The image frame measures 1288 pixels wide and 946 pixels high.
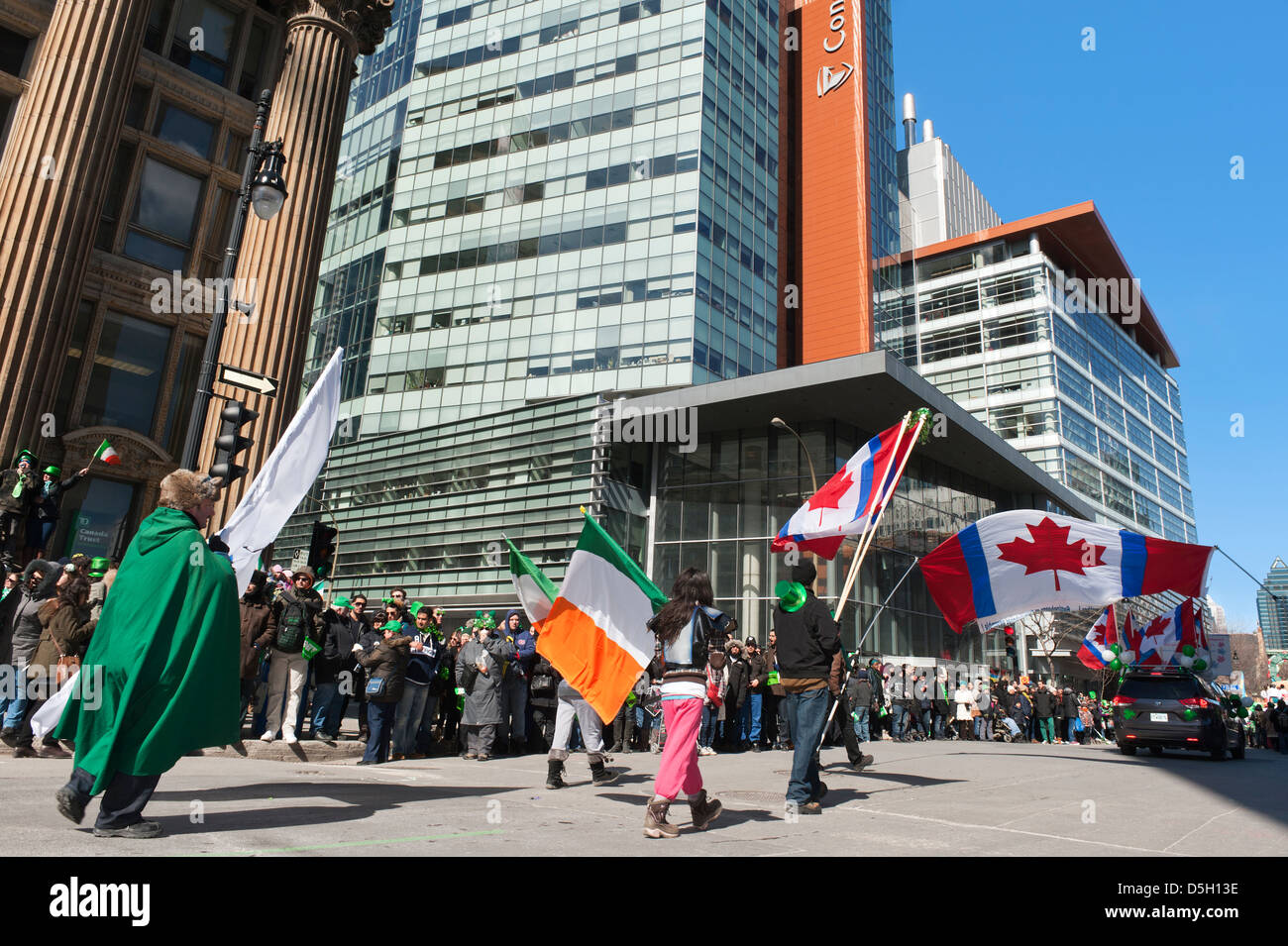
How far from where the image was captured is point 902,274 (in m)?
75.9

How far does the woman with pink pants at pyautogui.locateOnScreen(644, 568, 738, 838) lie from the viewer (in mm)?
6238

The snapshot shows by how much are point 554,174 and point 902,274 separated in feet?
131

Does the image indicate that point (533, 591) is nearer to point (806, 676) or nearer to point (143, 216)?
point (806, 676)

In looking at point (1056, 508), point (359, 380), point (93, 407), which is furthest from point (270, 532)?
point (1056, 508)

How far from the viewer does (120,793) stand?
185 inches

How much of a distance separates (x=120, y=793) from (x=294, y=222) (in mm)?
15819

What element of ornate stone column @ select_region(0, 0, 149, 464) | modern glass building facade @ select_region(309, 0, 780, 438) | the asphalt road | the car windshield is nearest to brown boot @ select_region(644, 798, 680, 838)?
the asphalt road

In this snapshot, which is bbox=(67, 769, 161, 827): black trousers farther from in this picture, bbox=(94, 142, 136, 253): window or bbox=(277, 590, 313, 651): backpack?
bbox=(94, 142, 136, 253): window

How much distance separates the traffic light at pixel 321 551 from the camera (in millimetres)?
16531

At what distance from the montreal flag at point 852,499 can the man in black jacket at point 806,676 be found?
3459mm

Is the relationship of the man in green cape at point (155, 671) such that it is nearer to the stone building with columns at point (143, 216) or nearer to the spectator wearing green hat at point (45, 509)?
the spectator wearing green hat at point (45, 509)

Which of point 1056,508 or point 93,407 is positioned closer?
point 93,407

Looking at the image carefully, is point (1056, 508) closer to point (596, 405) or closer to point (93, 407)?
point (596, 405)

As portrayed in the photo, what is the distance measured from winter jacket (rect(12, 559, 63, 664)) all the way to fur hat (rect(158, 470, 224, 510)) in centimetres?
527
